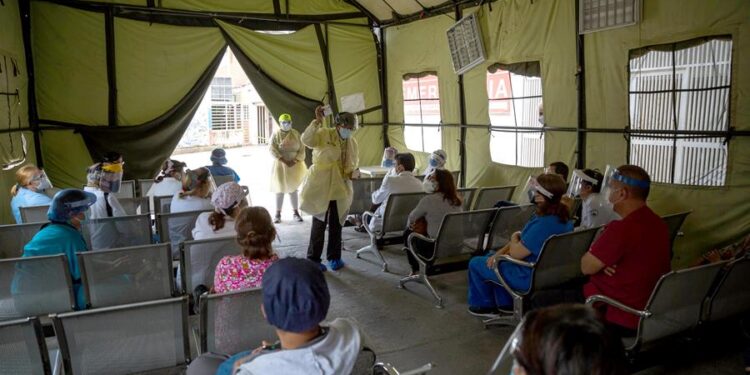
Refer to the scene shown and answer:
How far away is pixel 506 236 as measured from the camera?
161 inches

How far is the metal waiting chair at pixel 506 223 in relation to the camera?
391cm

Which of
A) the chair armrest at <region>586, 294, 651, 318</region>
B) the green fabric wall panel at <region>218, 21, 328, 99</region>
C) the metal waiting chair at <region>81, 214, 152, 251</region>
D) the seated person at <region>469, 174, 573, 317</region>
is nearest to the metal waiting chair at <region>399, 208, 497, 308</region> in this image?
the seated person at <region>469, 174, 573, 317</region>

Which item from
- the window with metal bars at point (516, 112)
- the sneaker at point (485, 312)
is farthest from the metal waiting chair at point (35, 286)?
the window with metal bars at point (516, 112)

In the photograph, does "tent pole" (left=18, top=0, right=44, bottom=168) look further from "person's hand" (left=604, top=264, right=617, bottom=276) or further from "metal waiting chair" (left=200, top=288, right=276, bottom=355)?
"person's hand" (left=604, top=264, right=617, bottom=276)

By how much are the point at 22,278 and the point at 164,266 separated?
0.67 metres

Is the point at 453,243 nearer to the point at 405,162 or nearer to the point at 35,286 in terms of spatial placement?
the point at 405,162

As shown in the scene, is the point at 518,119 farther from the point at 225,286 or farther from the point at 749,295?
the point at 225,286

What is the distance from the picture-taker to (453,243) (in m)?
3.94

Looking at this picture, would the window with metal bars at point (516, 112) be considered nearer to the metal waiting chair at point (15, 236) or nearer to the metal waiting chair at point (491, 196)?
the metal waiting chair at point (491, 196)

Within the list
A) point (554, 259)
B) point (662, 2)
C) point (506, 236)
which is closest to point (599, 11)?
point (662, 2)

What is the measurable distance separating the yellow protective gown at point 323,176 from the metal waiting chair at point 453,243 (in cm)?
111

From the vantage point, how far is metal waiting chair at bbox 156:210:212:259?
3.76 metres

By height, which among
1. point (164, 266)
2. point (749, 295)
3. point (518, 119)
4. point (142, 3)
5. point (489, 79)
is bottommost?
point (749, 295)

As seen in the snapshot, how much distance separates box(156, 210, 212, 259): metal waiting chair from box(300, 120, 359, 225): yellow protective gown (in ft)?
4.07
